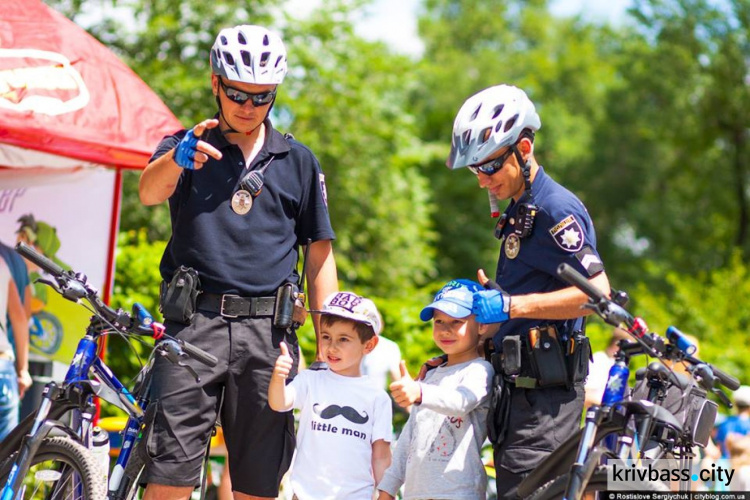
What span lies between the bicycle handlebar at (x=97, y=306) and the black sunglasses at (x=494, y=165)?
4.56 ft

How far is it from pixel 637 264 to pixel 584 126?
8146 millimetres

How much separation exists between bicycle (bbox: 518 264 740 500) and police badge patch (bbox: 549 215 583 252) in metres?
0.39

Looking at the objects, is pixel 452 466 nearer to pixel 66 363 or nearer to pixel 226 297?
pixel 226 297

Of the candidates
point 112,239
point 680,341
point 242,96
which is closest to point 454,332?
point 680,341

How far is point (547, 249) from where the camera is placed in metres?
4.32

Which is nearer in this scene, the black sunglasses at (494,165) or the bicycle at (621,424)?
the bicycle at (621,424)

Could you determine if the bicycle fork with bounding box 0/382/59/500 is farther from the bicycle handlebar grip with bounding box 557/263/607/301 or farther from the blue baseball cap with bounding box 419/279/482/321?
the bicycle handlebar grip with bounding box 557/263/607/301

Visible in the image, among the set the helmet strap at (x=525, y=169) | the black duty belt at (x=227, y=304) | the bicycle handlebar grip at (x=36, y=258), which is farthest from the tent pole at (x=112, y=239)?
the helmet strap at (x=525, y=169)

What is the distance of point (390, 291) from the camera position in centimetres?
2212

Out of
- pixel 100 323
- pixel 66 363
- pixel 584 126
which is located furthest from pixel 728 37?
pixel 100 323

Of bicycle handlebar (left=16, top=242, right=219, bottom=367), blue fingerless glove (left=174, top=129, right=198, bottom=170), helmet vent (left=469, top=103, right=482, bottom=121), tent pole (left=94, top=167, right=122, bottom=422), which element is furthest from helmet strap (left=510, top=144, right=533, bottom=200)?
tent pole (left=94, top=167, right=122, bottom=422)

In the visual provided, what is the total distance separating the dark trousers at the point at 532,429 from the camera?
4.29 meters

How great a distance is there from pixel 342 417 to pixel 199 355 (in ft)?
3.14

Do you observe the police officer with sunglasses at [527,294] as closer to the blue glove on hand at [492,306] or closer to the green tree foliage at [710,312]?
the blue glove on hand at [492,306]
